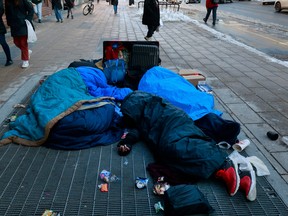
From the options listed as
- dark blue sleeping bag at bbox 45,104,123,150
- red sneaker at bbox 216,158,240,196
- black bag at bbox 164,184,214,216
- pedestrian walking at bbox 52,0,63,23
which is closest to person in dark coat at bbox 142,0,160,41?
dark blue sleeping bag at bbox 45,104,123,150

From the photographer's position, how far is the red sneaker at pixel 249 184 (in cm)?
227

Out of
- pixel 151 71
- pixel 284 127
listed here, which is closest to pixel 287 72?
pixel 284 127

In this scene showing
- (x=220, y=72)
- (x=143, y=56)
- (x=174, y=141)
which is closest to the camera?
(x=174, y=141)

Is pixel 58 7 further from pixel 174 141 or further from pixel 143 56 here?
pixel 174 141

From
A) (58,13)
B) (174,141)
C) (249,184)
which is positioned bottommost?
(249,184)

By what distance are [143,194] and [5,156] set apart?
1.52m

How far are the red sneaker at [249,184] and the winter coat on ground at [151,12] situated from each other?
584 centimetres

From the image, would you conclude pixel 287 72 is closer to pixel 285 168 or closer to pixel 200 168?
pixel 285 168

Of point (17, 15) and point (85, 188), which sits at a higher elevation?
point (17, 15)

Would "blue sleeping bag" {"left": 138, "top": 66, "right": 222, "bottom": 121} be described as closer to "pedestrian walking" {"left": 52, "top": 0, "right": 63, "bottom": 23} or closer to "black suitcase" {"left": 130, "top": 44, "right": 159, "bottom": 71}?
"black suitcase" {"left": 130, "top": 44, "right": 159, "bottom": 71}

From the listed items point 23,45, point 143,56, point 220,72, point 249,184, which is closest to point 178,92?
point 143,56

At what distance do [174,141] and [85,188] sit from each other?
91cm

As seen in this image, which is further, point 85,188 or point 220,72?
point 220,72

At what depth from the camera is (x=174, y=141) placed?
100 inches
